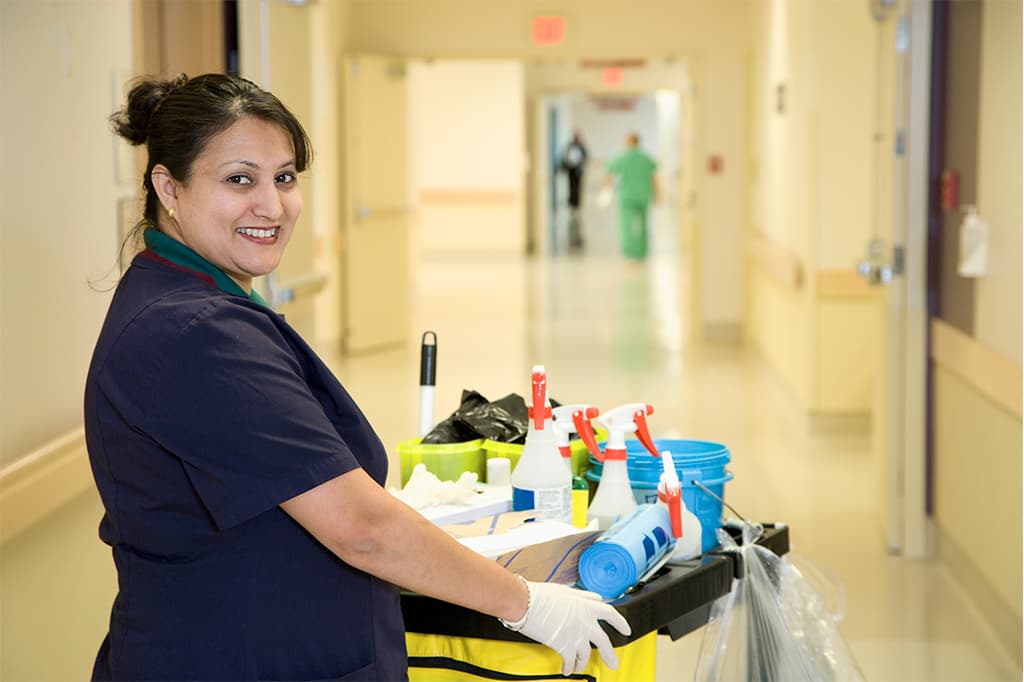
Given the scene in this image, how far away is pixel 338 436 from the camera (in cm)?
163

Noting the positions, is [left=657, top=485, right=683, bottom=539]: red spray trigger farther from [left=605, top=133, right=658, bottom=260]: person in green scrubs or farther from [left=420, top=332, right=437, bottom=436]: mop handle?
[left=605, top=133, right=658, bottom=260]: person in green scrubs

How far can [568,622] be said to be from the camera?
1.83 m

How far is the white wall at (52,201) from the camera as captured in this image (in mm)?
2793

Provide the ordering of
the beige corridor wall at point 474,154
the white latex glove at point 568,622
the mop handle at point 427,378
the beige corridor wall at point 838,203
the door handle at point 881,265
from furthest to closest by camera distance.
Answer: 1. the beige corridor wall at point 474,154
2. the beige corridor wall at point 838,203
3. the door handle at point 881,265
4. the mop handle at point 427,378
5. the white latex glove at point 568,622

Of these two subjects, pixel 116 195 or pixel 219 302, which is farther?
pixel 116 195

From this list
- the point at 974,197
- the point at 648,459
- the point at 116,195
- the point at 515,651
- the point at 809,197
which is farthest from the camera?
the point at 809,197

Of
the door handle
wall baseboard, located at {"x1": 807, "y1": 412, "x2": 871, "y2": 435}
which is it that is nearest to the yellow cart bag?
the door handle

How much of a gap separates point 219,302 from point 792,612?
1230mm

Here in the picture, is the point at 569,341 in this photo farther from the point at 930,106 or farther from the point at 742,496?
the point at 930,106

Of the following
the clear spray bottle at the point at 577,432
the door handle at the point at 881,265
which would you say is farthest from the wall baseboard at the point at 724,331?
the clear spray bottle at the point at 577,432

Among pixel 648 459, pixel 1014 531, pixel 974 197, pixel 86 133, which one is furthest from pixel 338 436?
pixel 974 197

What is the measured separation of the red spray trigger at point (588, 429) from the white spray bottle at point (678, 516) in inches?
4.6

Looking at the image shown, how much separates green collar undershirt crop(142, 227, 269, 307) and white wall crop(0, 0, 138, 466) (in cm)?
118

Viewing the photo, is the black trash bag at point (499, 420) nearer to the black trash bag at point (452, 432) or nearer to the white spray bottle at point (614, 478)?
the black trash bag at point (452, 432)
